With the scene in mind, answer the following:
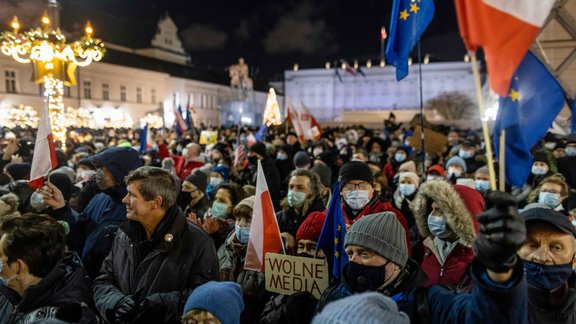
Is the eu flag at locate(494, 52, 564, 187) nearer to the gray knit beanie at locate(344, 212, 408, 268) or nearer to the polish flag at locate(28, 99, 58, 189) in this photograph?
the gray knit beanie at locate(344, 212, 408, 268)

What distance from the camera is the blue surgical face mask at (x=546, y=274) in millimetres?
2318

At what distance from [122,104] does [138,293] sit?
50699mm

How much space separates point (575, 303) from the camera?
231cm

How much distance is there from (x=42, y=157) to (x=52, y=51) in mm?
7215

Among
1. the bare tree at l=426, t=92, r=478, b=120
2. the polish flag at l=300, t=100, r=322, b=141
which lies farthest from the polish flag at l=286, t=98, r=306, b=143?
the bare tree at l=426, t=92, r=478, b=120

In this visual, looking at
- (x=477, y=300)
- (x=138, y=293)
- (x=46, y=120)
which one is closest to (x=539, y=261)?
(x=477, y=300)

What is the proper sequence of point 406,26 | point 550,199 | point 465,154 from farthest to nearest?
point 465,154
point 406,26
point 550,199

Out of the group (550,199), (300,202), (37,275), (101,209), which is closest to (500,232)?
(37,275)

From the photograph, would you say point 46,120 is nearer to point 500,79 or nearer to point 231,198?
point 231,198

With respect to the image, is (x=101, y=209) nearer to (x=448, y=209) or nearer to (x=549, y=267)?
(x=448, y=209)

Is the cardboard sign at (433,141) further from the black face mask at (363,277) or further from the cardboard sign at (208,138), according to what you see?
the cardboard sign at (208,138)

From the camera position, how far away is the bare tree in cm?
5962

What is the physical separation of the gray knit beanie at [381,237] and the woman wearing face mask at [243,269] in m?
1.15

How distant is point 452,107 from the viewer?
59844 millimetres
